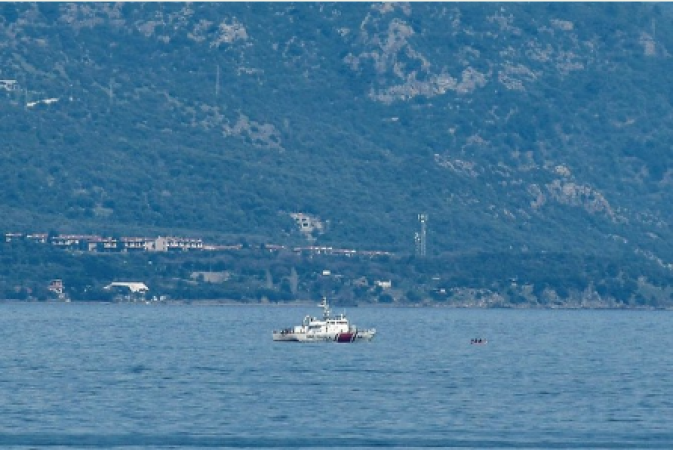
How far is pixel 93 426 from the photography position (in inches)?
Answer: 4788

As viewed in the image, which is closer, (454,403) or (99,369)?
(454,403)

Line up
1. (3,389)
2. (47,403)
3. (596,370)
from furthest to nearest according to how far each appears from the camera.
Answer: (596,370) < (3,389) < (47,403)

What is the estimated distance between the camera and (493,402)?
14088 centimetres

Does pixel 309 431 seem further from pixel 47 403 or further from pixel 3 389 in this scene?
pixel 3 389

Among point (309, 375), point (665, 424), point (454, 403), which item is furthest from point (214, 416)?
point (309, 375)

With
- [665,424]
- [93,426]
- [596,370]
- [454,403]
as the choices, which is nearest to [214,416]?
[93,426]

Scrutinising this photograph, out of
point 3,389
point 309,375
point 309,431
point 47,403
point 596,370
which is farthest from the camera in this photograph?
point 596,370

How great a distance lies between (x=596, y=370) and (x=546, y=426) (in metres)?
54.8

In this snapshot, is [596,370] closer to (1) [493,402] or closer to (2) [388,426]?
(1) [493,402]

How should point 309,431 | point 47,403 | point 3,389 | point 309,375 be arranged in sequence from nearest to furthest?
1. point 309,431
2. point 47,403
3. point 3,389
4. point 309,375

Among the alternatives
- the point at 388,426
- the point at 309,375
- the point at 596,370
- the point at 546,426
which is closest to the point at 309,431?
the point at 388,426

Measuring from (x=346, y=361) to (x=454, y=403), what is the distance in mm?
49595

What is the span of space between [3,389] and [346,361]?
48615mm

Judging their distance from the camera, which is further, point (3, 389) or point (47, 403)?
point (3, 389)
